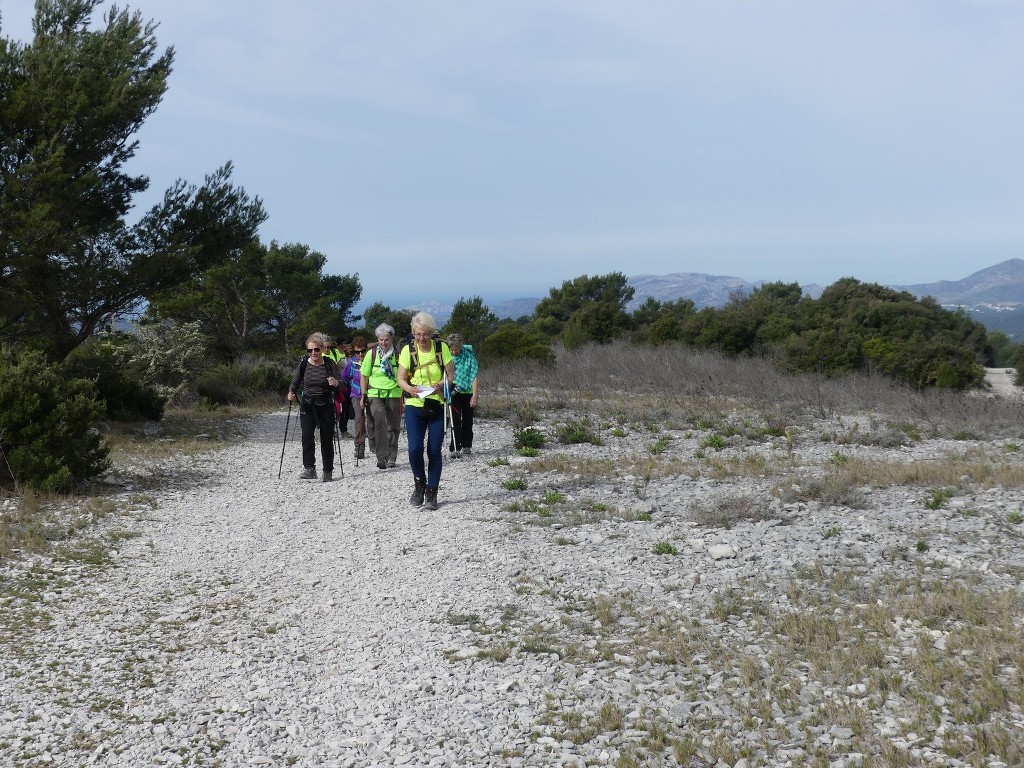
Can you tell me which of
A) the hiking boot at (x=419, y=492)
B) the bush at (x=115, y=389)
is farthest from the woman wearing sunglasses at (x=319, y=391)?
the bush at (x=115, y=389)

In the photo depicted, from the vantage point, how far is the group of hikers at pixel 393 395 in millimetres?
8836

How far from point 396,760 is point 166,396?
19563 mm

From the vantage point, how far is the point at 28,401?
10.1 meters

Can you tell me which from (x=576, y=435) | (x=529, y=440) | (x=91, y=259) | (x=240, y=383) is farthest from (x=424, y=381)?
(x=240, y=383)

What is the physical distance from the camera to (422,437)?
895 centimetres

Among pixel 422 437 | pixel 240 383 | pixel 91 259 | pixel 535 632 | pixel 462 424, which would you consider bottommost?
pixel 535 632

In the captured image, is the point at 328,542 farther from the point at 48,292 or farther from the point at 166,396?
the point at 166,396

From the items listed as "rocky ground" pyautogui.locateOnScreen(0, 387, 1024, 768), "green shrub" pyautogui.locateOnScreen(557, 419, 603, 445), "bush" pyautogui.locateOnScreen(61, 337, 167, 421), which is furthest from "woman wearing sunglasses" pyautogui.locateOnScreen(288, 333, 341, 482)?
"bush" pyautogui.locateOnScreen(61, 337, 167, 421)

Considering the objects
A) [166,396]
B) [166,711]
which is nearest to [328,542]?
[166,711]

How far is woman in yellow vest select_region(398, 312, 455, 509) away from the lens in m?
8.79

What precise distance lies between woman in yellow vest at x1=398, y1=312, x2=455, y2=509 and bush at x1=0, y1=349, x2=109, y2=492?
13.6 ft

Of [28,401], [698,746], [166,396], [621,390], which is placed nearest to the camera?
[698,746]

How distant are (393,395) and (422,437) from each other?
2.92 metres

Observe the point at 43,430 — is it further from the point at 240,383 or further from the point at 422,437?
the point at 240,383
